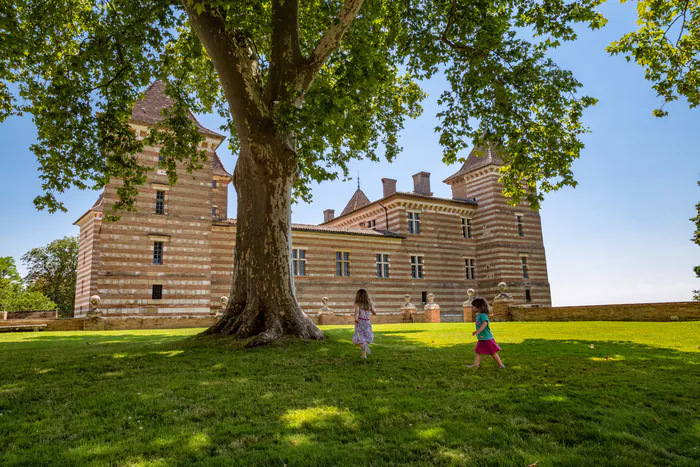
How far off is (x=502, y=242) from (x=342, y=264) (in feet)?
49.9

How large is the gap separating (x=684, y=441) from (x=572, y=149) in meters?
11.6

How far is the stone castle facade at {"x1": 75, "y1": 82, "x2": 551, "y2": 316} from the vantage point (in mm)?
25891

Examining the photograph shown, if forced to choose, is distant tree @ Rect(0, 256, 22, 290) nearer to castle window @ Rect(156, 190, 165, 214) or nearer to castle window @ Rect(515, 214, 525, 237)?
castle window @ Rect(156, 190, 165, 214)

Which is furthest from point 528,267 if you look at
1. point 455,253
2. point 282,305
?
point 282,305

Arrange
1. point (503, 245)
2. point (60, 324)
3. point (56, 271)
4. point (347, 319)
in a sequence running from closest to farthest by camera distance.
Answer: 1. point (60, 324)
2. point (347, 319)
3. point (503, 245)
4. point (56, 271)

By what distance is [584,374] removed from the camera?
21.6ft

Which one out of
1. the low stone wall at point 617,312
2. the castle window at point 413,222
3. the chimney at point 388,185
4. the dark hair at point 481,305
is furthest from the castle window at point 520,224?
the dark hair at point 481,305

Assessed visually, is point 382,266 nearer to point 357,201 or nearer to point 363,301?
point 357,201

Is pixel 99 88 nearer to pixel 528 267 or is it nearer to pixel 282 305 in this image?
pixel 282 305

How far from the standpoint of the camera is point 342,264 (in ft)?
107

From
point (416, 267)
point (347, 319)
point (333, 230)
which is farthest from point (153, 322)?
point (416, 267)

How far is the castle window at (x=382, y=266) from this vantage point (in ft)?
112

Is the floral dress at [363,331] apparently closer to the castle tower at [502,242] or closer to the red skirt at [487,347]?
the red skirt at [487,347]

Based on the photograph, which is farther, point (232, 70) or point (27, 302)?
point (27, 302)
